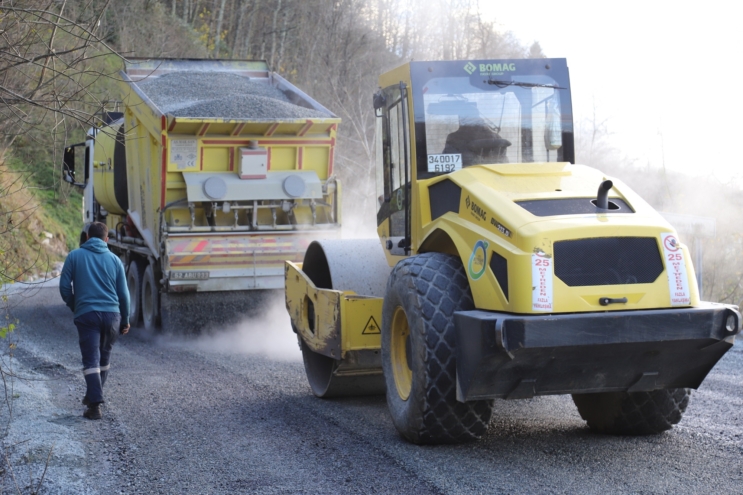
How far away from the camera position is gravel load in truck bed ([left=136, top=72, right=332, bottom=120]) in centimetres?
1095

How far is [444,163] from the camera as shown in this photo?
20.1 feet

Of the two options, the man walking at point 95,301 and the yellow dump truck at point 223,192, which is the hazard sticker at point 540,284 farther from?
the yellow dump truck at point 223,192

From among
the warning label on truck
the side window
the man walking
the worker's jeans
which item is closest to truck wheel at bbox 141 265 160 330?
the warning label on truck

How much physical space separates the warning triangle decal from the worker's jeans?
2.09 metres

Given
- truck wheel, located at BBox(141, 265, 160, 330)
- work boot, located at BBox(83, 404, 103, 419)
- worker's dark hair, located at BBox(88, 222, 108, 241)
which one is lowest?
work boot, located at BBox(83, 404, 103, 419)

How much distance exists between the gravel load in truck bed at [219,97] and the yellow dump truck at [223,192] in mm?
18

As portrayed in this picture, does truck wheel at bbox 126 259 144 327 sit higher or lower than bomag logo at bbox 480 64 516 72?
lower

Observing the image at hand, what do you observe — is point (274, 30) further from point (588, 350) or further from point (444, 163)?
point (588, 350)

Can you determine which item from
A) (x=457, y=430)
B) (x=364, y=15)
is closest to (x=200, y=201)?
(x=457, y=430)

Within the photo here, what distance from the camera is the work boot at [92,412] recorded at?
21.9 ft

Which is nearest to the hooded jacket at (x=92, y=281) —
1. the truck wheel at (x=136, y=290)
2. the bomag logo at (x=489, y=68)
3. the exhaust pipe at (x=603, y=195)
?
the bomag logo at (x=489, y=68)

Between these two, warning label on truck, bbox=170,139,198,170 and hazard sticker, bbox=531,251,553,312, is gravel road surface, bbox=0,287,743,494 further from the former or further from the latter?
warning label on truck, bbox=170,139,198,170

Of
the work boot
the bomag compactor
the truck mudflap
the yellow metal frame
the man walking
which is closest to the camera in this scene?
the truck mudflap

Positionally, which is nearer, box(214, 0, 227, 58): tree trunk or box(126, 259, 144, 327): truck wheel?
box(126, 259, 144, 327): truck wheel
